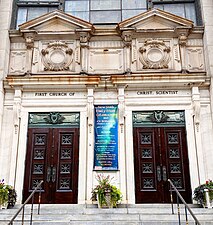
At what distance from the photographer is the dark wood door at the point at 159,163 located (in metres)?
11.2

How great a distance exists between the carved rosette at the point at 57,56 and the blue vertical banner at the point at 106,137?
2.23m

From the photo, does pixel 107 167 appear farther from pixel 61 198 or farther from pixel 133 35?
pixel 133 35

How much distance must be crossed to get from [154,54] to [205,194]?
18.4 ft

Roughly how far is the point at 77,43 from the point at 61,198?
5.96 meters

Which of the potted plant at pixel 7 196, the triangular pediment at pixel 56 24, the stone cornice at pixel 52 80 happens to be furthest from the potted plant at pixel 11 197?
the triangular pediment at pixel 56 24

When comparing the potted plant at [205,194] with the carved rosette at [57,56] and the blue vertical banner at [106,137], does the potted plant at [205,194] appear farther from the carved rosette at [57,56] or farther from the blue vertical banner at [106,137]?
the carved rosette at [57,56]

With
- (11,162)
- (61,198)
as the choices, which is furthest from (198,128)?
(11,162)

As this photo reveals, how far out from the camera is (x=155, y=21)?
1309cm

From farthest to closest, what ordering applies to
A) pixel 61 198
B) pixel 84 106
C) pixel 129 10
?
pixel 129 10 < pixel 84 106 < pixel 61 198

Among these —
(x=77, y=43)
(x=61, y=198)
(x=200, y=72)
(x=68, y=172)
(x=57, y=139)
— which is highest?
(x=77, y=43)

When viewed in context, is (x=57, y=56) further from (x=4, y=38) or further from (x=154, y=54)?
(x=154, y=54)

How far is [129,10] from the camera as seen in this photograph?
558 inches

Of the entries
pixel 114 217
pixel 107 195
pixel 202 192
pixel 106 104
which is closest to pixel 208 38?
pixel 106 104

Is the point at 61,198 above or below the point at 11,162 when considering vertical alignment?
below
